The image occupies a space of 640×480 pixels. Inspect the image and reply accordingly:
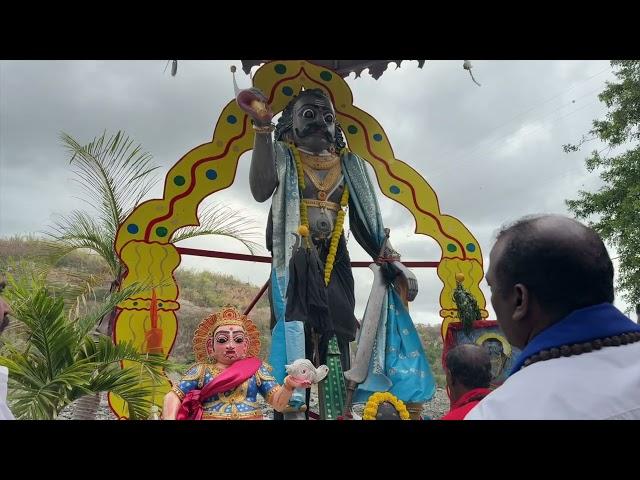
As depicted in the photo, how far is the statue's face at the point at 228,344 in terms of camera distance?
436 centimetres

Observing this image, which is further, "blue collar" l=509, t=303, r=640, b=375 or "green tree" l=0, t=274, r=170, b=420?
"green tree" l=0, t=274, r=170, b=420

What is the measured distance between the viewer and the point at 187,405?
4172mm

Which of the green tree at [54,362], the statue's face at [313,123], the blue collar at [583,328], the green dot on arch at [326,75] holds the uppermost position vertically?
the green dot on arch at [326,75]

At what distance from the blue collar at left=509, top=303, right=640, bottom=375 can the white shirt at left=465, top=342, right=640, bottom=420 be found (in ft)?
0.11

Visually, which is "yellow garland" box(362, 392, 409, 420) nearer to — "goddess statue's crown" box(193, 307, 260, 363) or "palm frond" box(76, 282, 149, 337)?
"goddess statue's crown" box(193, 307, 260, 363)

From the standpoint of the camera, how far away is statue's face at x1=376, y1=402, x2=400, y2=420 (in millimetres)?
4129

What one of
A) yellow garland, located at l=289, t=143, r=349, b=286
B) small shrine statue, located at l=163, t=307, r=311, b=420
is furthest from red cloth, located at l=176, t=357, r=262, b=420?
yellow garland, located at l=289, t=143, r=349, b=286

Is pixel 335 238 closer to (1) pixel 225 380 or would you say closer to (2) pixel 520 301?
(1) pixel 225 380

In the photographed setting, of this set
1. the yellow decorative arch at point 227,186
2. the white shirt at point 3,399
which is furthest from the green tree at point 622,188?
the white shirt at point 3,399

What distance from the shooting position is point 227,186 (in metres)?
5.70

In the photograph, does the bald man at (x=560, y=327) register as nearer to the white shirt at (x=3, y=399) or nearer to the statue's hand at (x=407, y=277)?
the white shirt at (x=3, y=399)

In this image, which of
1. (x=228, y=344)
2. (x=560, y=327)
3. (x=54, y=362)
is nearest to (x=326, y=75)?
(x=228, y=344)

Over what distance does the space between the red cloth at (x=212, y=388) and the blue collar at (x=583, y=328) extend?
3111 mm
